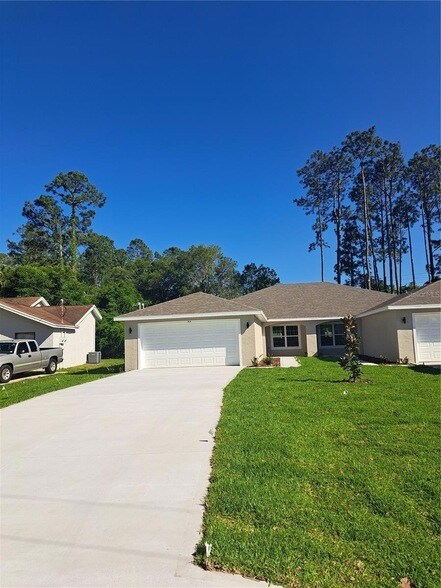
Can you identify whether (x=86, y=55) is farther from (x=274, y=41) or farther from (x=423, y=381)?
(x=423, y=381)

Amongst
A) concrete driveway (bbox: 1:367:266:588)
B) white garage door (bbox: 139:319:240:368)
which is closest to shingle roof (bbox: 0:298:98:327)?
white garage door (bbox: 139:319:240:368)

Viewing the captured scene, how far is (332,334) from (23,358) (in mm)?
17657

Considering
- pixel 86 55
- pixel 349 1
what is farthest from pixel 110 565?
pixel 86 55

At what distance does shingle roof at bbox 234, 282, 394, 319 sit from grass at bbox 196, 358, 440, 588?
624 inches

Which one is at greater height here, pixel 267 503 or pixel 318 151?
pixel 318 151

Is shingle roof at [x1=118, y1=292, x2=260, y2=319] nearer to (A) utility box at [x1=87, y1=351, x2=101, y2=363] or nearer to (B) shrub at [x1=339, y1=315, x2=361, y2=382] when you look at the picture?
(B) shrub at [x1=339, y1=315, x2=361, y2=382]

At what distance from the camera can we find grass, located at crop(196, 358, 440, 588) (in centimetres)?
268

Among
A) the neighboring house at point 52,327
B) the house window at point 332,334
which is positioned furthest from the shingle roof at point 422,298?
the neighboring house at point 52,327

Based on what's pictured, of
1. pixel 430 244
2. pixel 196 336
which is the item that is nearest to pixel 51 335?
pixel 196 336

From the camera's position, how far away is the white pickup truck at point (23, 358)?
16.0 meters

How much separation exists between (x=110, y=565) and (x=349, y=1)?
1193 centimetres

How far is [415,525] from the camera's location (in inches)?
127

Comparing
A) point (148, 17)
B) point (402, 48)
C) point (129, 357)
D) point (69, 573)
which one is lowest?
point (69, 573)

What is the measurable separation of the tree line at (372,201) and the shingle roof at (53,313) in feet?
98.4
